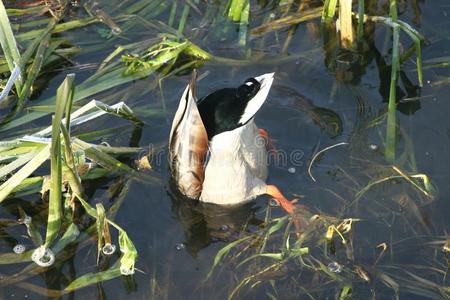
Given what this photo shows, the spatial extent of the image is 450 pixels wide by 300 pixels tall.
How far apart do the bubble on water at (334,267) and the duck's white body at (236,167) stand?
1.89ft

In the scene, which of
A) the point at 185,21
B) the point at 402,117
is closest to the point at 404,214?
the point at 402,117

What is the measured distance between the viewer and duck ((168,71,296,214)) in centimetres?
368

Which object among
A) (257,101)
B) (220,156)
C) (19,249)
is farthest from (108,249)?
(257,101)

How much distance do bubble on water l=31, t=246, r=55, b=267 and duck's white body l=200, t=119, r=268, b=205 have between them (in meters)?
0.86

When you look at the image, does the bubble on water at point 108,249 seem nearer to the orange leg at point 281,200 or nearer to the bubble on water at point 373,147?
the orange leg at point 281,200

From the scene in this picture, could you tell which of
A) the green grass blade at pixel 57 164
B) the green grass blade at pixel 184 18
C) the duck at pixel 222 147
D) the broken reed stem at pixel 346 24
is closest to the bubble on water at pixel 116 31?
the green grass blade at pixel 184 18

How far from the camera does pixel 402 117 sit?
14.7ft

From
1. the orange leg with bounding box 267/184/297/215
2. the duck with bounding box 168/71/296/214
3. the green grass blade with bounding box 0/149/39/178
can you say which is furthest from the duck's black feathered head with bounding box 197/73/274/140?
the green grass blade with bounding box 0/149/39/178

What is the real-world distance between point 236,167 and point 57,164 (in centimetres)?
96

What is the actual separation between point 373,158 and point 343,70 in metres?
0.78

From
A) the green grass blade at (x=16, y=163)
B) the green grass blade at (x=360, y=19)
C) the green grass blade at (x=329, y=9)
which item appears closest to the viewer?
the green grass blade at (x=16, y=163)

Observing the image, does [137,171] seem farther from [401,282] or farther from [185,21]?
[401,282]

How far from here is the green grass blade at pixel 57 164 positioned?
3.02 m

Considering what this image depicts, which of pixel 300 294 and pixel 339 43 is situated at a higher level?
pixel 339 43
